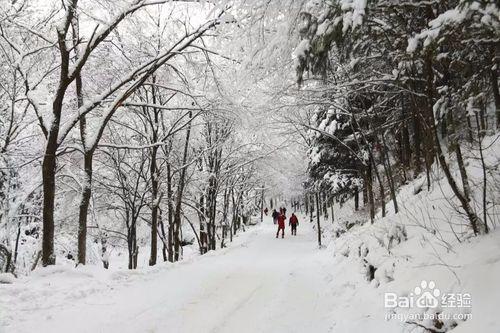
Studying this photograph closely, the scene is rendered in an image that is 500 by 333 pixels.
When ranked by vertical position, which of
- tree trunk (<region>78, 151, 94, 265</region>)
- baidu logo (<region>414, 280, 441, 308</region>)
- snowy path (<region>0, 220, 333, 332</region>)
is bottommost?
snowy path (<region>0, 220, 333, 332</region>)

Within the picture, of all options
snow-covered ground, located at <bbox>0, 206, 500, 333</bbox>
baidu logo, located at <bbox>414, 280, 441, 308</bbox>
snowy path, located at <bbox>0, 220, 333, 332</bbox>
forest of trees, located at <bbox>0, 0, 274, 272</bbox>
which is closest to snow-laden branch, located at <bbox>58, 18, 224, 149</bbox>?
forest of trees, located at <bbox>0, 0, 274, 272</bbox>

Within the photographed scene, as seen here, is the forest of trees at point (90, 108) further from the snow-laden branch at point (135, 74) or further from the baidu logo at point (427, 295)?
the baidu logo at point (427, 295)

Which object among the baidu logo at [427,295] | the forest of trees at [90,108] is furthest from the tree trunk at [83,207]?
the baidu logo at [427,295]

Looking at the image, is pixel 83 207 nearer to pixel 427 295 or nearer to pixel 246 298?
pixel 246 298

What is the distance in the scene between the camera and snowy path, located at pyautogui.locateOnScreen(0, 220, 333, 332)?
17.0ft

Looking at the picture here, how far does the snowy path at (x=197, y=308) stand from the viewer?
17.0 feet

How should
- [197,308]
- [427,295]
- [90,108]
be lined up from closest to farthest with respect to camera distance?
[427,295]
[197,308]
[90,108]

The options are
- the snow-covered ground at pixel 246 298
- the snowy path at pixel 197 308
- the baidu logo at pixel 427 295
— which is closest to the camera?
the baidu logo at pixel 427 295

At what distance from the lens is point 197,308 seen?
611 cm

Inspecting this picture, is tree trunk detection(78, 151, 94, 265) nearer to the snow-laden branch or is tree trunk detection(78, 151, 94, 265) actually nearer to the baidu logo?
the snow-laden branch

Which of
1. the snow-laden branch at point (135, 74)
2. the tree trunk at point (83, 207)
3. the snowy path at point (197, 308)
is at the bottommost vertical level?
the snowy path at point (197, 308)

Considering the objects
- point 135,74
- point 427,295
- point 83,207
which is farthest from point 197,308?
point 135,74

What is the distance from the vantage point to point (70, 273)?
7.77 metres

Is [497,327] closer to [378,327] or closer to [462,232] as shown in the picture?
[378,327]
